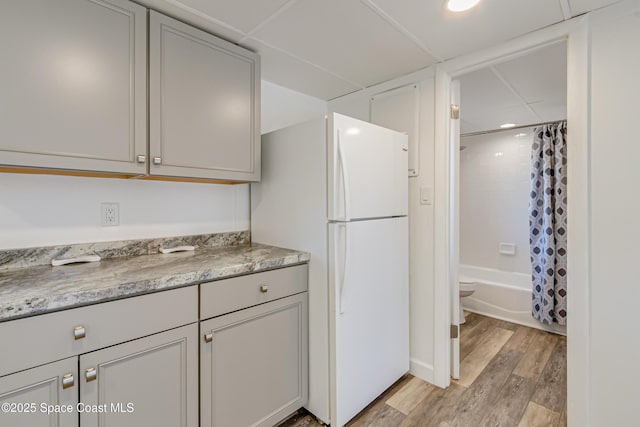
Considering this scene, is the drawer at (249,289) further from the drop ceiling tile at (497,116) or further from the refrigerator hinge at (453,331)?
the drop ceiling tile at (497,116)

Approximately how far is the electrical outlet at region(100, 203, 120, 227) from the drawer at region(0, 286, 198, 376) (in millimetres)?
678

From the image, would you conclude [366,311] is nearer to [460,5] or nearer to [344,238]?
[344,238]

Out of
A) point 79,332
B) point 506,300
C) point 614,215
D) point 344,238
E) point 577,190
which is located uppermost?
point 577,190

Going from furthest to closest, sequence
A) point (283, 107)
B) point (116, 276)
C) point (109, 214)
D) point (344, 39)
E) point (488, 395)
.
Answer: point (283, 107)
point (488, 395)
point (344, 39)
point (109, 214)
point (116, 276)

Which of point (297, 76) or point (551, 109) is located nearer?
point (297, 76)

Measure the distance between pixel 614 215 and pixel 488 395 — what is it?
1296mm

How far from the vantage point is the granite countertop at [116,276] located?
927 mm

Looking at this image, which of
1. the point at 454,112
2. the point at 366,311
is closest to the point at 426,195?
the point at 454,112

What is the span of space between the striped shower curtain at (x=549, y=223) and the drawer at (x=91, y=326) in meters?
3.15

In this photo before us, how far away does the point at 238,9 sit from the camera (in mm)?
1409

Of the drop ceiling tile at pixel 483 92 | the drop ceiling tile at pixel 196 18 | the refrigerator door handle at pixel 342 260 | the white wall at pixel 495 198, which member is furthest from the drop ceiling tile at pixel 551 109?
the drop ceiling tile at pixel 196 18

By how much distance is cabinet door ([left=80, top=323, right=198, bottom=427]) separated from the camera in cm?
102

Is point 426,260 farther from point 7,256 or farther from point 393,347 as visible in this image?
point 7,256

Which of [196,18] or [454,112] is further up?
[196,18]
